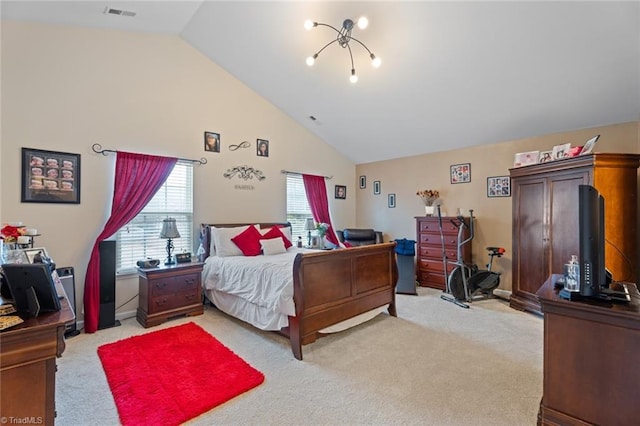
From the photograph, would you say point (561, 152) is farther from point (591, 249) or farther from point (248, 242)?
point (248, 242)

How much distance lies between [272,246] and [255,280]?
1.22 metres

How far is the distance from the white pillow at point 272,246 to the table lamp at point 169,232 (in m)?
1.20

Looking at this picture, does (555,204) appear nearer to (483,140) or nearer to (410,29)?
(483,140)

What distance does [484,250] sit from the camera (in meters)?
4.99

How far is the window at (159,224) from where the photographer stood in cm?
383

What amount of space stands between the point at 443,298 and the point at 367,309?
172 centimetres

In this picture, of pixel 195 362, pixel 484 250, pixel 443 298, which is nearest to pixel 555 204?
pixel 484 250

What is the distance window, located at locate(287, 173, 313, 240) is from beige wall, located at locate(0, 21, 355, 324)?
53cm

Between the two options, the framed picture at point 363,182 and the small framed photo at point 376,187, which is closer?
the small framed photo at point 376,187

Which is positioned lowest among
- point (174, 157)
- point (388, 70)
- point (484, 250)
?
point (484, 250)

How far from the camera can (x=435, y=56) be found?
353 cm

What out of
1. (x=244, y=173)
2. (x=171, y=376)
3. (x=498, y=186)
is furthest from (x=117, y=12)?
(x=498, y=186)

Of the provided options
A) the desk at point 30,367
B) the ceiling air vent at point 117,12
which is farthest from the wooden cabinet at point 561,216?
the ceiling air vent at point 117,12

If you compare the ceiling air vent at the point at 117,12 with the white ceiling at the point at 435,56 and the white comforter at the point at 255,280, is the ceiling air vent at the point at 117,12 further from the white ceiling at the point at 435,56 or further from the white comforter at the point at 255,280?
the white comforter at the point at 255,280
